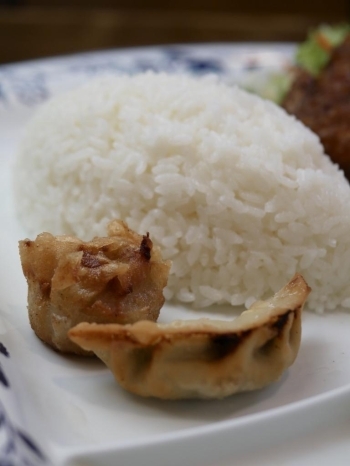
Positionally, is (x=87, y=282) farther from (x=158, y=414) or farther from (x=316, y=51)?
(x=316, y=51)

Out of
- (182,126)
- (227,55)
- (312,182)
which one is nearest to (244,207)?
(312,182)

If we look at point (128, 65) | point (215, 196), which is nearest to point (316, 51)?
Answer: point (128, 65)

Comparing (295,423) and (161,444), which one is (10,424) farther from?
(295,423)

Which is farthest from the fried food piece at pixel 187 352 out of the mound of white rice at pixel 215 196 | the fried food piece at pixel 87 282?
the mound of white rice at pixel 215 196

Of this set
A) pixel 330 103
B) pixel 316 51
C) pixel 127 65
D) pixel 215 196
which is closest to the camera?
pixel 215 196

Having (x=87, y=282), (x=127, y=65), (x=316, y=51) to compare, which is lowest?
(x=87, y=282)
